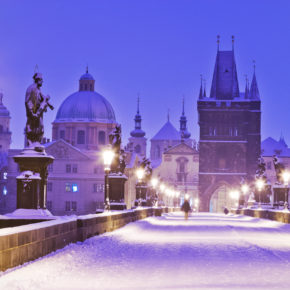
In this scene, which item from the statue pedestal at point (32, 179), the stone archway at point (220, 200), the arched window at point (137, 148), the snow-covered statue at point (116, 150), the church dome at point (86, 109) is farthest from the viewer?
the arched window at point (137, 148)

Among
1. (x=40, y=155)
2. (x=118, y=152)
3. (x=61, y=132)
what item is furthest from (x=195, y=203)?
(x=40, y=155)

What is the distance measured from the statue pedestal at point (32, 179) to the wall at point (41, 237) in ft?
5.04

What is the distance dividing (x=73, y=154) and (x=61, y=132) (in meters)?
14.0

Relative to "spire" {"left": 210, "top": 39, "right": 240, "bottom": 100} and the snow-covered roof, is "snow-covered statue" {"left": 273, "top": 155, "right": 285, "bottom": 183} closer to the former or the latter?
"spire" {"left": 210, "top": 39, "right": 240, "bottom": 100}

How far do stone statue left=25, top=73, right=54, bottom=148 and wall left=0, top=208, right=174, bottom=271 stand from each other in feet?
8.84

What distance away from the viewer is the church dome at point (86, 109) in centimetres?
13188

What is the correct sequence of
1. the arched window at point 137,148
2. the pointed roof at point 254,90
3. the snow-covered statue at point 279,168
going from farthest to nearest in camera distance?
1. the arched window at point 137,148
2. the pointed roof at point 254,90
3. the snow-covered statue at point 279,168

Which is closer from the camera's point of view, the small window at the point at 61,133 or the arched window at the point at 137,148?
the small window at the point at 61,133

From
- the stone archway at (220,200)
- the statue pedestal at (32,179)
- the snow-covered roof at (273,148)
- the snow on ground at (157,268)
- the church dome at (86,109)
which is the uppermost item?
the church dome at (86,109)

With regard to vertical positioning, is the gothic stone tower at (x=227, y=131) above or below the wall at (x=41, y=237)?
above

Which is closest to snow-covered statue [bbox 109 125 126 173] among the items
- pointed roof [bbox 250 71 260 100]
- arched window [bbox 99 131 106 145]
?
arched window [bbox 99 131 106 145]

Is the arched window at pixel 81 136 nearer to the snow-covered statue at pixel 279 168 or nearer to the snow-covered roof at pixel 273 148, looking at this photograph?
the snow-covered roof at pixel 273 148

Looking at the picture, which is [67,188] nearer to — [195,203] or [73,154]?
[73,154]

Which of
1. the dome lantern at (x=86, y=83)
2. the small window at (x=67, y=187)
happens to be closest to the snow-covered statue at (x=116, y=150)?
the small window at (x=67, y=187)
